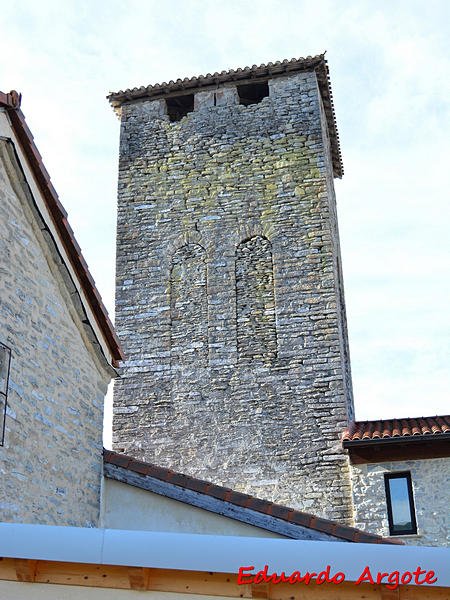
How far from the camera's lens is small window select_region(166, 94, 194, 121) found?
17127 millimetres

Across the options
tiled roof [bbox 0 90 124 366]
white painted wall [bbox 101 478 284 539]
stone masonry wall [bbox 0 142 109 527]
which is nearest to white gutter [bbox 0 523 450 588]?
stone masonry wall [bbox 0 142 109 527]

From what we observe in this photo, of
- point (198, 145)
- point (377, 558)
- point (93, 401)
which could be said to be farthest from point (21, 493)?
point (198, 145)

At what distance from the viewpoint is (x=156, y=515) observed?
9047 millimetres

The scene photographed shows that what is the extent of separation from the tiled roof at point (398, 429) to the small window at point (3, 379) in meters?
6.31

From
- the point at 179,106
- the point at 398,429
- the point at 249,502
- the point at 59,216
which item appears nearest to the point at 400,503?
the point at 398,429

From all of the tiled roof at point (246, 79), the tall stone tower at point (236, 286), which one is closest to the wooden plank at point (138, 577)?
the tall stone tower at point (236, 286)

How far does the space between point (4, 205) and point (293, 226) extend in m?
7.81

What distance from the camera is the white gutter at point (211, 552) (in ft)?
14.2

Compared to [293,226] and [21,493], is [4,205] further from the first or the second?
[293,226]

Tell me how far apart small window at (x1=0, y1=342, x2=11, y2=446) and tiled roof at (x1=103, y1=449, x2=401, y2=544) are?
2177 mm

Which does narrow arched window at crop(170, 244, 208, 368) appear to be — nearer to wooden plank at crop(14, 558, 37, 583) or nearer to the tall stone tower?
the tall stone tower

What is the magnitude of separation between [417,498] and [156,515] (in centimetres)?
442

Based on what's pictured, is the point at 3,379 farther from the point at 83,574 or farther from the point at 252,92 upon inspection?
the point at 252,92

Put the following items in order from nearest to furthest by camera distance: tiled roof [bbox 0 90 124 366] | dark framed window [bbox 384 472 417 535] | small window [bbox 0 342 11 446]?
small window [bbox 0 342 11 446] → tiled roof [bbox 0 90 124 366] → dark framed window [bbox 384 472 417 535]
